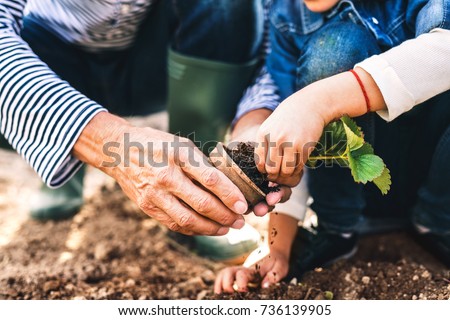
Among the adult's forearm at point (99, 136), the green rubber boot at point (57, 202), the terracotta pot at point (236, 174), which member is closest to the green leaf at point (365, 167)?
the terracotta pot at point (236, 174)

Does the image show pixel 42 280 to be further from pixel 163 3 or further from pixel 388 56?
pixel 388 56

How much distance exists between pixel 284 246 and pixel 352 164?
0.40m

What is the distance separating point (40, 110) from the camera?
1359 mm

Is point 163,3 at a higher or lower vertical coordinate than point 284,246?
higher

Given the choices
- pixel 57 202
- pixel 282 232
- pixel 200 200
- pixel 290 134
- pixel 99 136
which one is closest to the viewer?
pixel 290 134

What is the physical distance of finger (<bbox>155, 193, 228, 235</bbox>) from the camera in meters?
1.21

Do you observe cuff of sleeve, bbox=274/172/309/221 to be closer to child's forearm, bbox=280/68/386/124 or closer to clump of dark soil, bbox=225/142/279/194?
clump of dark soil, bbox=225/142/279/194

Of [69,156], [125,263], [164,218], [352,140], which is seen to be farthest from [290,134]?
[125,263]

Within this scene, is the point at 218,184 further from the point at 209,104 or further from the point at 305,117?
the point at 209,104

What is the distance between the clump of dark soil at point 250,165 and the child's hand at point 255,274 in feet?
0.85

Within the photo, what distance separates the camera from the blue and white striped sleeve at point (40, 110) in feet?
4.40

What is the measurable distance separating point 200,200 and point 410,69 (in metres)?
0.53
